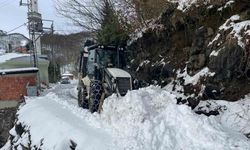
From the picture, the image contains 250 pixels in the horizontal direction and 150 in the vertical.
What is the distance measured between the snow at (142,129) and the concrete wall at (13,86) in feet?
46.7

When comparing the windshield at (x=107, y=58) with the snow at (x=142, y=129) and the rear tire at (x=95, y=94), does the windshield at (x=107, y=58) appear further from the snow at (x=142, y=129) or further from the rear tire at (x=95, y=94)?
the snow at (x=142, y=129)

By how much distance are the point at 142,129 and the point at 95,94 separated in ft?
16.6

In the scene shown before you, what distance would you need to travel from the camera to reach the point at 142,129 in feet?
31.3

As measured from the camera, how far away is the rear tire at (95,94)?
1440 centimetres

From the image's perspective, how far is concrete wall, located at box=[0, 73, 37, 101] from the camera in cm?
2809

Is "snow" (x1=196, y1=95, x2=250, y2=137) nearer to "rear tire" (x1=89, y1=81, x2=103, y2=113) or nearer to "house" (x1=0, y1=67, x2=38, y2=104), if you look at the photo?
"rear tire" (x1=89, y1=81, x2=103, y2=113)

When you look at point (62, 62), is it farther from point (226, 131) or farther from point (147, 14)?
point (226, 131)

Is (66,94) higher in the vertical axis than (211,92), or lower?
lower

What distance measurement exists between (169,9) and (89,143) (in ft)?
26.4

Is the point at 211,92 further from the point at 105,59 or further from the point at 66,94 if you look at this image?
the point at 66,94

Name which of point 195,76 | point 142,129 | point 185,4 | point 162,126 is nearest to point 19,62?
point 185,4

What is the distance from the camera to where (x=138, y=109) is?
406 inches

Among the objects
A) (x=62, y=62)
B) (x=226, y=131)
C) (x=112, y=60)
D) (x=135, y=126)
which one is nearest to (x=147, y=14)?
(x=112, y=60)

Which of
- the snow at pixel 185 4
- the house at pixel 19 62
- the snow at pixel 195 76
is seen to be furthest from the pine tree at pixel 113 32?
the house at pixel 19 62
